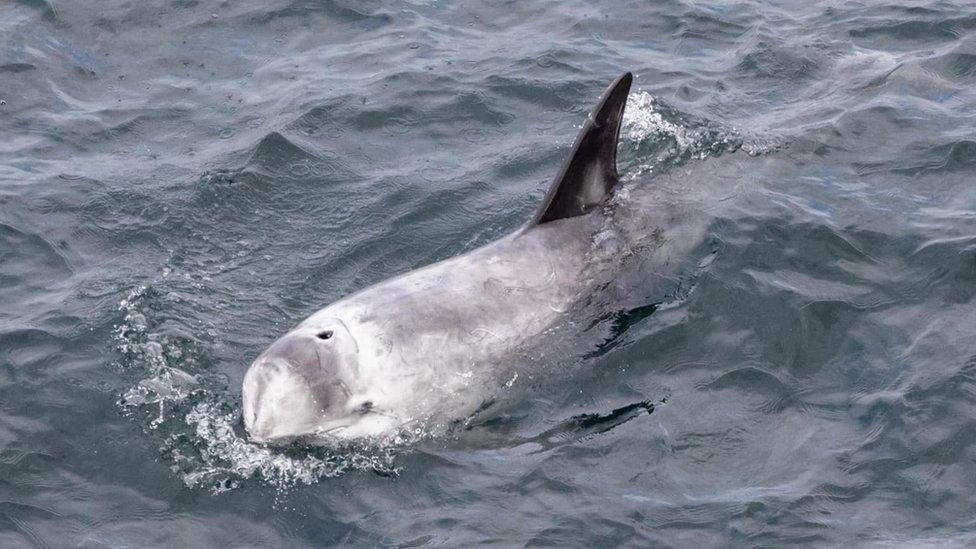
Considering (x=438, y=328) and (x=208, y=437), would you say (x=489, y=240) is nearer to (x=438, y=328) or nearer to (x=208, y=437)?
(x=438, y=328)

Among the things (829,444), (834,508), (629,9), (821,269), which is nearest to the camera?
(834,508)

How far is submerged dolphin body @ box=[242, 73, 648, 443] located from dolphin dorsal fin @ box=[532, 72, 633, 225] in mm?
12

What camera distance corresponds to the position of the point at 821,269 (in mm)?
11477

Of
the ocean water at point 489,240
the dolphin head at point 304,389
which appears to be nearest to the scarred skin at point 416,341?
the dolphin head at point 304,389

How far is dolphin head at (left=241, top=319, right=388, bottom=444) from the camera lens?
30.2 feet

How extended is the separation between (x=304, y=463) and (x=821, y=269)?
5.31m

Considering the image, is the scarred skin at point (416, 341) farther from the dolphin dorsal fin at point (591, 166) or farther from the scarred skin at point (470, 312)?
the dolphin dorsal fin at point (591, 166)

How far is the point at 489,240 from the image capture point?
1234cm

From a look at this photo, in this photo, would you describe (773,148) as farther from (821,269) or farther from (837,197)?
(821,269)

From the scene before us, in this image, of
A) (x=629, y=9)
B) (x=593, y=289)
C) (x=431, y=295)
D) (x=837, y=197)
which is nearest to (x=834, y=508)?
(x=593, y=289)

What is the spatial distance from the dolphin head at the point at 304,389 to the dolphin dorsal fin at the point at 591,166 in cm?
247

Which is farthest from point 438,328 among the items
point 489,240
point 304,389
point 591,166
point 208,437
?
point 489,240

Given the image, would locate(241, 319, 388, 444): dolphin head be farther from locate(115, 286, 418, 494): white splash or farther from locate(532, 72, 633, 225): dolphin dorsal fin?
locate(532, 72, 633, 225): dolphin dorsal fin

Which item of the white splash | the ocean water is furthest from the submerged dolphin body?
the ocean water
